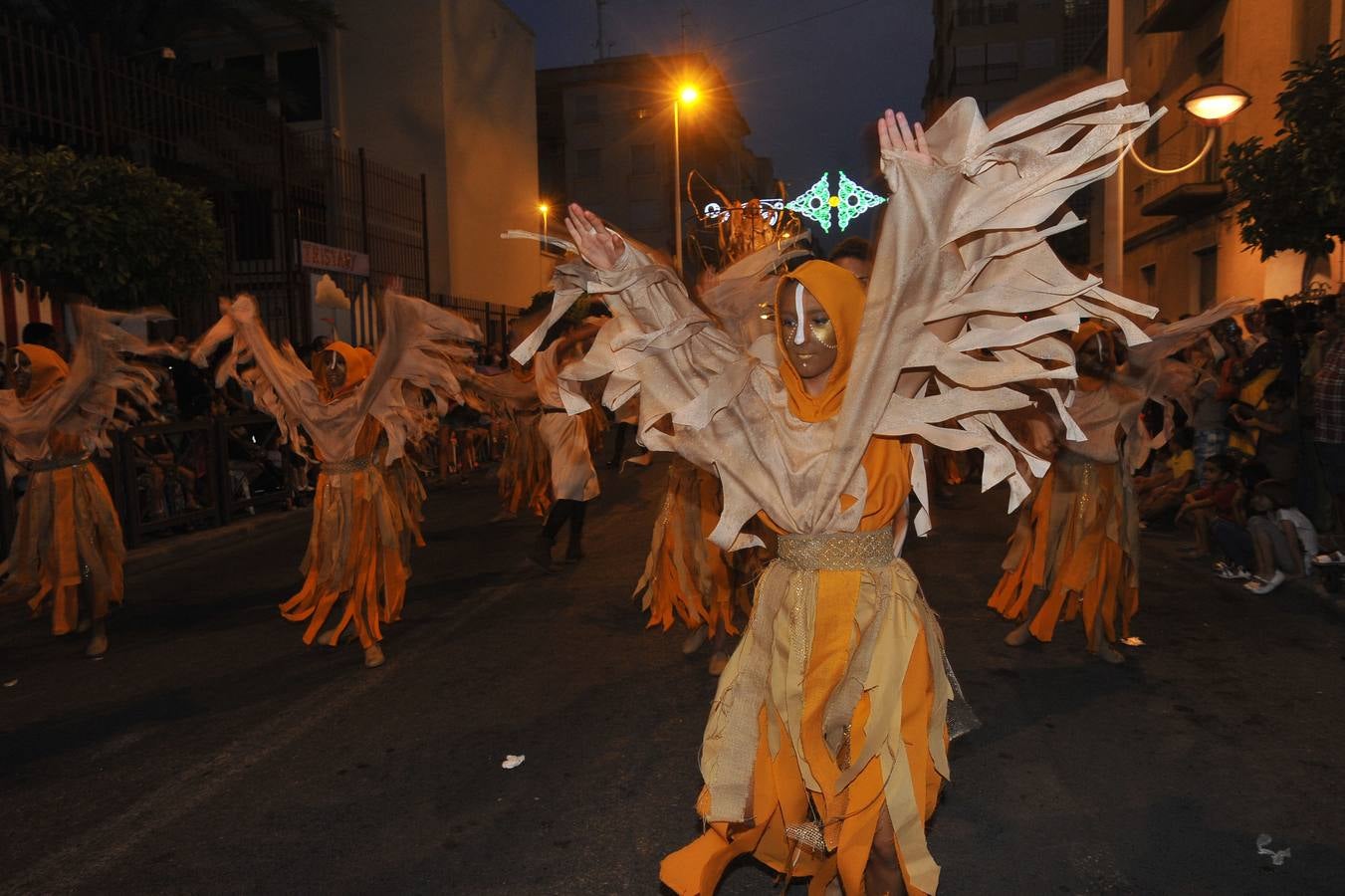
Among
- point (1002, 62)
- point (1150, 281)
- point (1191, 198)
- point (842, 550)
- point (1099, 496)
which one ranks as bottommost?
point (1099, 496)

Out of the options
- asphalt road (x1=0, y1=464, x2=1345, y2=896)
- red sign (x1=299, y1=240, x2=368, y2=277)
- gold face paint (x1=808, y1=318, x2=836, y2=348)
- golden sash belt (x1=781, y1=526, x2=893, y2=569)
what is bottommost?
asphalt road (x1=0, y1=464, x2=1345, y2=896)

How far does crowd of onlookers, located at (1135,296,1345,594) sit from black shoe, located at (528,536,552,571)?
4693 millimetres

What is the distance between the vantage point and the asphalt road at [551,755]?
140 inches

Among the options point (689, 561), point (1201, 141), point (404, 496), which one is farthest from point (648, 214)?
point (689, 561)

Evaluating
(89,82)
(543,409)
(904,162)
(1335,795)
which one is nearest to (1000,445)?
(904,162)

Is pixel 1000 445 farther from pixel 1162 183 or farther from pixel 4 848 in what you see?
pixel 1162 183

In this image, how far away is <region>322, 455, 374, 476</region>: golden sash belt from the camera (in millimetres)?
6117

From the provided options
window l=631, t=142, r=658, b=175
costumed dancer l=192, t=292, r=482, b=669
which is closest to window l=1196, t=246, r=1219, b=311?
costumed dancer l=192, t=292, r=482, b=669

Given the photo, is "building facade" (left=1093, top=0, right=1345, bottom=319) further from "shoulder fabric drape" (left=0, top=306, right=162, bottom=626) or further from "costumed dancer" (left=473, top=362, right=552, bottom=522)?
"shoulder fabric drape" (left=0, top=306, right=162, bottom=626)

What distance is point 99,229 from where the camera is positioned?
819cm

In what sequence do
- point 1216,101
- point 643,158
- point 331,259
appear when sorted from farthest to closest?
1. point 643,158
2. point 331,259
3. point 1216,101

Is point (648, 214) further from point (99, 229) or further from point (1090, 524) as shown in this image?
point (1090, 524)

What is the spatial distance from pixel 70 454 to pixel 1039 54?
6153cm

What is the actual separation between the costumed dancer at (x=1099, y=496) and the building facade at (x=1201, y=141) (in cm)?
695
